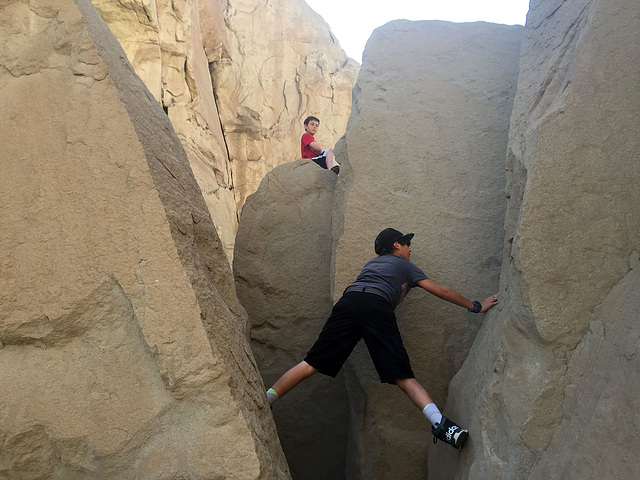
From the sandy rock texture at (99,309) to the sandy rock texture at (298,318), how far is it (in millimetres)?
1527

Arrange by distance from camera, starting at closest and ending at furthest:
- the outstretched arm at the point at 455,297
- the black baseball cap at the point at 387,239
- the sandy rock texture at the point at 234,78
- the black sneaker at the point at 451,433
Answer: the black sneaker at the point at 451,433 < the outstretched arm at the point at 455,297 < the black baseball cap at the point at 387,239 < the sandy rock texture at the point at 234,78

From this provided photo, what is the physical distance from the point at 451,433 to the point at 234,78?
379 inches

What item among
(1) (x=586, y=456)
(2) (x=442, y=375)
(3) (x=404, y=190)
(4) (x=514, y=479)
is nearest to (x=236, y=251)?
(3) (x=404, y=190)

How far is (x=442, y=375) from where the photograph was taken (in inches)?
127

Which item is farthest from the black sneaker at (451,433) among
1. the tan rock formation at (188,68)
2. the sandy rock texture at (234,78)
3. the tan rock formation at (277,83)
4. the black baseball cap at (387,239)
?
the tan rock formation at (277,83)

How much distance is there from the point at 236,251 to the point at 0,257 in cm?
217

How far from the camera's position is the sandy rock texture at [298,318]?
3.87 m

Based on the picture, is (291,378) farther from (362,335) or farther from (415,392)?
(415,392)

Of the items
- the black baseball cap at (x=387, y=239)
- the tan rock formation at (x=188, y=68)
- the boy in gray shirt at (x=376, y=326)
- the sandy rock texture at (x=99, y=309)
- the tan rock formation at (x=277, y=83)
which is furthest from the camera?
the tan rock formation at (x=277, y=83)

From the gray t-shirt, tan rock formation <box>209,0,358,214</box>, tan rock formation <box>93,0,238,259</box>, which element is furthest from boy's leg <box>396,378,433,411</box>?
tan rock formation <box>209,0,358,214</box>

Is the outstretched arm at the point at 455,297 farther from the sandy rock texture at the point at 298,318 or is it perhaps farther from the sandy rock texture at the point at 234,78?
the sandy rock texture at the point at 234,78

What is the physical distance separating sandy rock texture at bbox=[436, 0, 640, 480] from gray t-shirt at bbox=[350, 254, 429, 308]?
0.54 m

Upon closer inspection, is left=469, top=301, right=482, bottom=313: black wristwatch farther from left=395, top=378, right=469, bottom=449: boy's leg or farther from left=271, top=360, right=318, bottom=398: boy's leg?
left=271, top=360, right=318, bottom=398: boy's leg

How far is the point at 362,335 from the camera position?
9.68 feet
